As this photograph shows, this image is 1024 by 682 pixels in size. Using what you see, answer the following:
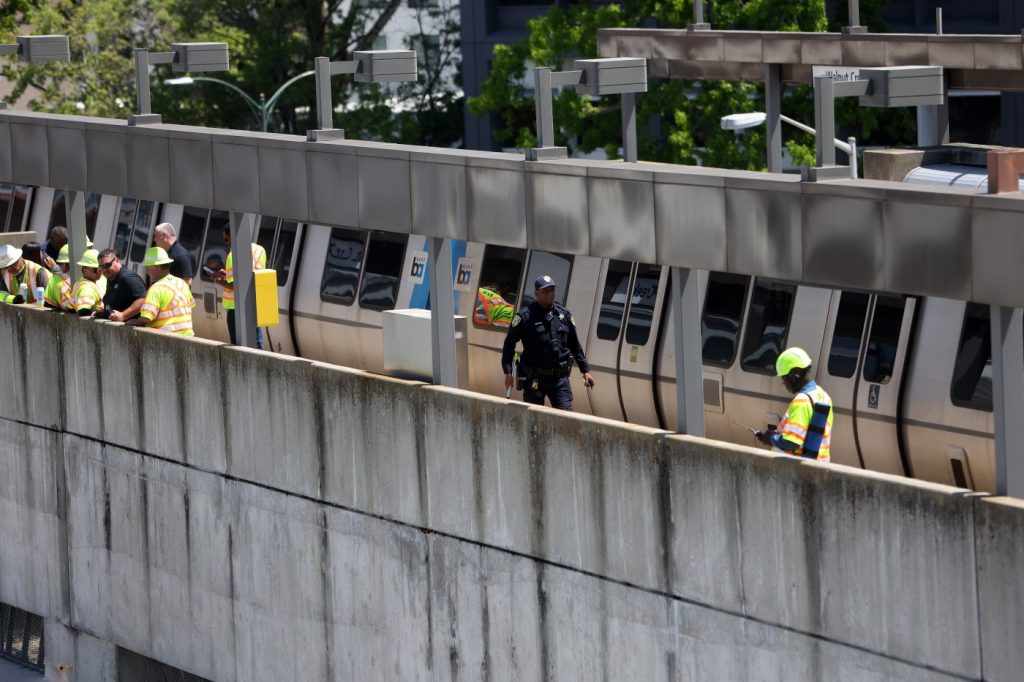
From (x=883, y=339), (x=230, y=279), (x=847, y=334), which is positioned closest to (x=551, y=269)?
(x=230, y=279)

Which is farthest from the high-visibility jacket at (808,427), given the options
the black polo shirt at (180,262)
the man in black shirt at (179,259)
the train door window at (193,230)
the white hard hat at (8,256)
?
the train door window at (193,230)

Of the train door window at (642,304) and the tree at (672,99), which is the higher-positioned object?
the tree at (672,99)

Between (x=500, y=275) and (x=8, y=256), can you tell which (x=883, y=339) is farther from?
(x=8, y=256)

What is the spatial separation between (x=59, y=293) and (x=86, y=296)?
61 centimetres

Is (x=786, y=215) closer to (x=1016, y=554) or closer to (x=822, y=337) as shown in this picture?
(x=1016, y=554)

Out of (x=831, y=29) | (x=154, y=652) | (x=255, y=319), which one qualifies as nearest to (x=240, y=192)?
(x=255, y=319)

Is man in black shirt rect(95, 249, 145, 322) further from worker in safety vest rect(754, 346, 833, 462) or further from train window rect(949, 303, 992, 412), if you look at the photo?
train window rect(949, 303, 992, 412)

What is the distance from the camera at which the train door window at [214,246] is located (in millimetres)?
22875

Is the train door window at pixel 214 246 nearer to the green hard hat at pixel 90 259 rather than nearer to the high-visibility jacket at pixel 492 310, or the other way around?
the green hard hat at pixel 90 259

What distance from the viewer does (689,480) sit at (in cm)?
1226

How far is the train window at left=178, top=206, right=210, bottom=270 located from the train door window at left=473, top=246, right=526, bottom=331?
19.9ft

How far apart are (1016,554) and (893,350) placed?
4.06 metres

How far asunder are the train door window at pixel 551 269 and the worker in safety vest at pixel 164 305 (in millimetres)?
3137

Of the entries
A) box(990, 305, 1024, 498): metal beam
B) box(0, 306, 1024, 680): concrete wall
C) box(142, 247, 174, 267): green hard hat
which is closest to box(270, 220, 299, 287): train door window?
box(0, 306, 1024, 680): concrete wall
